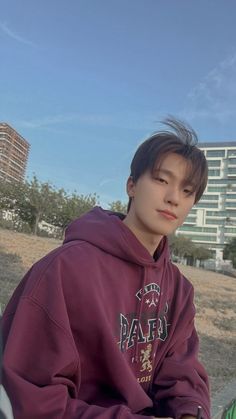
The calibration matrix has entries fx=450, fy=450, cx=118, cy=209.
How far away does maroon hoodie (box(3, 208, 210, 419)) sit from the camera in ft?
3.80

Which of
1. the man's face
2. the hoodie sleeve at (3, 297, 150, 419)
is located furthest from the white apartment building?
the hoodie sleeve at (3, 297, 150, 419)

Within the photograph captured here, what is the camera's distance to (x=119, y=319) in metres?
1.43

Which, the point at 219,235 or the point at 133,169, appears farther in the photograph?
the point at 219,235

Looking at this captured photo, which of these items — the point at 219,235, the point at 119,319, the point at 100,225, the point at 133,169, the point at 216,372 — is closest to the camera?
the point at 119,319

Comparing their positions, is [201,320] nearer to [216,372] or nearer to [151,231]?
[216,372]

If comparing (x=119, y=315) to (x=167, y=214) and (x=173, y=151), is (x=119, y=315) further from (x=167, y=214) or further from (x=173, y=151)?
(x=173, y=151)

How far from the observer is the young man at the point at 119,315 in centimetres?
117

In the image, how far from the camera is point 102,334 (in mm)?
1304

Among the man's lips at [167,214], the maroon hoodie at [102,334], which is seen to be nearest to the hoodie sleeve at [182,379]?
the maroon hoodie at [102,334]

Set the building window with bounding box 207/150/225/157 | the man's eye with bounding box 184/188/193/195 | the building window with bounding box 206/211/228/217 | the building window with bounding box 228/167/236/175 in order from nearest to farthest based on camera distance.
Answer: the man's eye with bounding box 184/188/193/195 < the building window with bounding box 206/211/228/217 < the building window with bounding box 228/167/236/175 < the building window with bounding box 207/150/225/157

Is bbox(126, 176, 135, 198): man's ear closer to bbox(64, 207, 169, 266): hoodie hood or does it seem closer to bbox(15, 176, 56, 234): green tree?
bbox(64, 207, 169, 266): hoodie hood

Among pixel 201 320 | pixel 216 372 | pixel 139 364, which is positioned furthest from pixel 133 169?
pixel 201 320

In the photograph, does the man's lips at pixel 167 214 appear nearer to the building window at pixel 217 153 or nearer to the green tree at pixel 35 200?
the green tree at pixel 35 200

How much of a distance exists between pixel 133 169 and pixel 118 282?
422 millimetres
